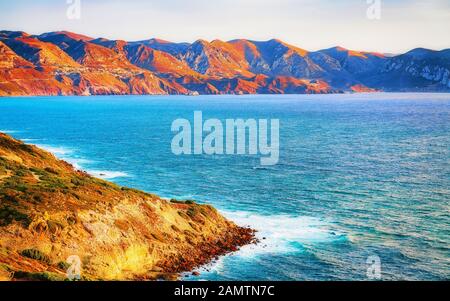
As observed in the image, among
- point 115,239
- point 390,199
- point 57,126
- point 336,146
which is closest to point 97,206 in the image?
point 115,239

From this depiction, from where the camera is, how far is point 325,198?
61094 millimetres

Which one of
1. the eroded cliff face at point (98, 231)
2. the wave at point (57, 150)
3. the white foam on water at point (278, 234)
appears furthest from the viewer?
the wave at point (57, 150)

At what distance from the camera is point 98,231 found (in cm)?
3866

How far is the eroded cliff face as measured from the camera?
1348 inches

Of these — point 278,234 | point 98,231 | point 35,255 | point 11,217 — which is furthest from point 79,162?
point 35,255

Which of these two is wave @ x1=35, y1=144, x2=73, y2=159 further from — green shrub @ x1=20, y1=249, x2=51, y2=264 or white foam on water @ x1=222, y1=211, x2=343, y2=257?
green shrub @ x1=20, y1=249, x2=51, y2=264

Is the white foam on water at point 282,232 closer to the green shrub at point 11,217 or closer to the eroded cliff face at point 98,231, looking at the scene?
the eroded cliff face at point 98,231

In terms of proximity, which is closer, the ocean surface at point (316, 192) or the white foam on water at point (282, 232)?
the ocean surface at point (316, 192)

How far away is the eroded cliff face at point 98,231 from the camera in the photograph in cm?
3425

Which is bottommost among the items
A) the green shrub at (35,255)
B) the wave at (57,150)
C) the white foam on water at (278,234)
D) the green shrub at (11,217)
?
the white foam on water at (278,234)

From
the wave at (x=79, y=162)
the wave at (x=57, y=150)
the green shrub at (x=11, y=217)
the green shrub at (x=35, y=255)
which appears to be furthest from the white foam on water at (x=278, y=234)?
the wave at (x=57, y=150)

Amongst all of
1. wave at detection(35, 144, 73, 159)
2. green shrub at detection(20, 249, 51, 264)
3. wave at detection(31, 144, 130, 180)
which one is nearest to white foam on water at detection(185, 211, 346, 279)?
green shrub at detection(20, 249, 51, 264)

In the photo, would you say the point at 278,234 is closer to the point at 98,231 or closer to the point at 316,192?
the point at 98,231
